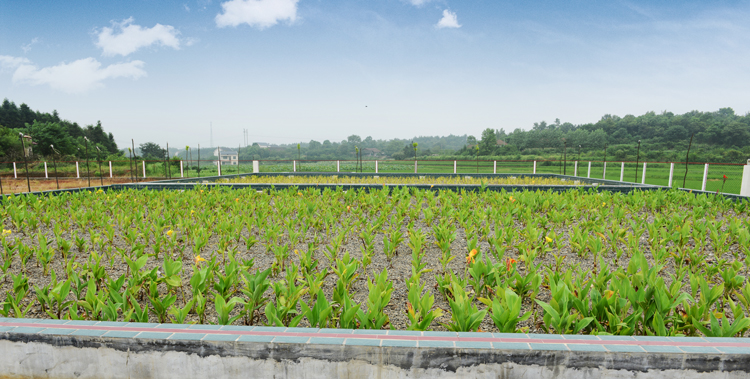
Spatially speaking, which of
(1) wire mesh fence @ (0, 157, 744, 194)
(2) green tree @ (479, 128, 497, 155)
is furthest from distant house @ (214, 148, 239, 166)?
(2) green tree @ (479, 128, 497, 155)

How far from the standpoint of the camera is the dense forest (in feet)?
113

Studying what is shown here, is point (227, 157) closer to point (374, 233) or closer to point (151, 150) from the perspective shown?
point (151, 150)

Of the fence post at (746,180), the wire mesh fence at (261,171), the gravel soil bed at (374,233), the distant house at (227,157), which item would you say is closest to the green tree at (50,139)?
the wire mesh fence at (261,171)

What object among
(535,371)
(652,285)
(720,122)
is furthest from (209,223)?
(720,122)

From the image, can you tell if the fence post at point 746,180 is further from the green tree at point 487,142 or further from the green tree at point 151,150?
the green tree at point 151,150

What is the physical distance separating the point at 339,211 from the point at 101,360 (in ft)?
13.3

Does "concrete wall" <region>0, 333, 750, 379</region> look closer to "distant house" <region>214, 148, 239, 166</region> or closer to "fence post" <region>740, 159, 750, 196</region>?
"fence post" <region>740, 159, 750, 196</region>

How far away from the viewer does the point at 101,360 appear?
190 cm

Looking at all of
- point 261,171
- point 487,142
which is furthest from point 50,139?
point 487,142

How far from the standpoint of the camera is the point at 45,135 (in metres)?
40.1

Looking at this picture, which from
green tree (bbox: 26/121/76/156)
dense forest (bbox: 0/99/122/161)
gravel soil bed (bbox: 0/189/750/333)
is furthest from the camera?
green tree (bbox: 26/121/76/156)

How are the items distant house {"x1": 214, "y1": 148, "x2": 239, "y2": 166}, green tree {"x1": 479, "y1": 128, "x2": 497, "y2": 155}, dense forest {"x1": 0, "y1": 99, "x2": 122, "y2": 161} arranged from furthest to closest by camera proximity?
1. green tree {"x1": 479, "y1": 128, "x2": 497, "y2": 155}
2. dense forest {"x1": 0, "y1": 99, "x2": 122, "y2": 161}
3. distant house {"x1": 214, "y1": 148, "x2": 239, "y2": 166}

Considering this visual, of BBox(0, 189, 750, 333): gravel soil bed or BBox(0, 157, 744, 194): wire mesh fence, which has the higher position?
BBox(0, 189, 750, 333): gravel soil bed

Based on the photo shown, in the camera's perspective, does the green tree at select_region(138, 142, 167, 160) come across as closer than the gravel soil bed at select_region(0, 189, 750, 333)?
No
